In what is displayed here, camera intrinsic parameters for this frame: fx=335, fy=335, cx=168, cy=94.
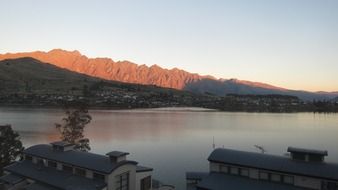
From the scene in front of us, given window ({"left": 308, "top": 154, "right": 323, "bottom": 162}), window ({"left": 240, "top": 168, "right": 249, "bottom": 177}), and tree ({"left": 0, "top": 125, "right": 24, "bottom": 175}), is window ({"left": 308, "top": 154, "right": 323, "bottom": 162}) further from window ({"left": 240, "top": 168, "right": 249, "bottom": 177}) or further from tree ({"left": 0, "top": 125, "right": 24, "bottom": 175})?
tree ({"left": 0, "top": 125, "right": 24, "bottom": 175})

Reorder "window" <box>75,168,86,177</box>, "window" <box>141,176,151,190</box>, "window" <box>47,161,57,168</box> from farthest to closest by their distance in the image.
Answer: "window" <box>47,161,57,168</box>
"window" <box>141,176,151,190</box>
"window" <box>75,168,86,177</box>

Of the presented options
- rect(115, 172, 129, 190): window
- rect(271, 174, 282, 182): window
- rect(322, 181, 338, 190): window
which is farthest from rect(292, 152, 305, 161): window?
rect(115, 172, 129, 190): window

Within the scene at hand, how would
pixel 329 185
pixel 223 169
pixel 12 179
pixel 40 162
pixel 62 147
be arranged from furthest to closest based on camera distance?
pixel 40 162
pixel 62 147
pixel 12 179
pixel 223 169
pixel 329 185

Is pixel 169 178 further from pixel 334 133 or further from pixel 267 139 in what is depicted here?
pixel 334 133

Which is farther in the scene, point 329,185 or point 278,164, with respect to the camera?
point 278,164

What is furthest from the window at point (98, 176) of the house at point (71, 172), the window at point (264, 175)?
the window at point (264, 175)

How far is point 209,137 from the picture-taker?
317 feet

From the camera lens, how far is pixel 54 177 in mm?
33000

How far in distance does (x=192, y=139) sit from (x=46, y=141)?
38.0 m

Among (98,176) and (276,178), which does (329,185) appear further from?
(98,176)

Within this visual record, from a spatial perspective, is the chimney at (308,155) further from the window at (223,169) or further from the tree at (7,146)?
the tree at (7,146)

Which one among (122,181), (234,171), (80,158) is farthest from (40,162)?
(234,171)

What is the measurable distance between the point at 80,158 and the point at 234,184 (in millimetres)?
15095

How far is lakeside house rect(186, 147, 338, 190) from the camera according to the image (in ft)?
92.9
